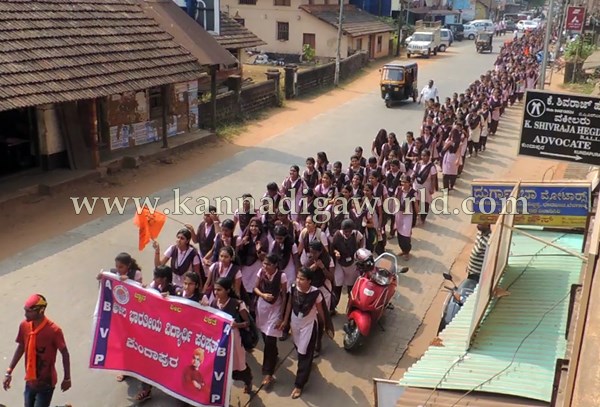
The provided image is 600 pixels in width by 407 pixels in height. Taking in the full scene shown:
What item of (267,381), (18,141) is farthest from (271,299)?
(18,141)

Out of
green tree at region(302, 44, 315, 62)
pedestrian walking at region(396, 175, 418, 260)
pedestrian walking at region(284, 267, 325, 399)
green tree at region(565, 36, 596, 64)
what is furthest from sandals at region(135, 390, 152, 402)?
green tree at region(302, 44, 315, 62)

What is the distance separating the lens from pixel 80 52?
1416 centimetres

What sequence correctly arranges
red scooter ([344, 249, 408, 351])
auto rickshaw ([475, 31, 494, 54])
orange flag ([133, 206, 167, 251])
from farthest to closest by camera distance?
auto rickshaw ([475, 31, 494, 54]), orange flag ([133, 206, 167, 251]), red scooter ([344, 249, 408, 351])

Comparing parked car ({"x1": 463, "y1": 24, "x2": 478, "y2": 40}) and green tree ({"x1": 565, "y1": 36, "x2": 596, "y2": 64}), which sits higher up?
parked car ({"x1": 463, "y1": 24, "x2": 478, "y2": 40})

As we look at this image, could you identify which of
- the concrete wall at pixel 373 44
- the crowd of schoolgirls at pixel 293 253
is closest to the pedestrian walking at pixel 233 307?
the crowd of schoolgirls at pixel 293 253

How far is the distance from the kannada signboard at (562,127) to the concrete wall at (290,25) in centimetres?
2847

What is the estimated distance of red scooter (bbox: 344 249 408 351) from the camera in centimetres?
778

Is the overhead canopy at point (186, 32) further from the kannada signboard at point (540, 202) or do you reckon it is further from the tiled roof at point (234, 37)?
the kannada signboard at point (540, 202)

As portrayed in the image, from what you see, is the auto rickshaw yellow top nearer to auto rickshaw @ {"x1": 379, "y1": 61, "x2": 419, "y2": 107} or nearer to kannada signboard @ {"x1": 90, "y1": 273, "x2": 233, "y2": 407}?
auto rickshaw @ {"x1": 379, "y1": 61, "x2": 419, "y2": 107}

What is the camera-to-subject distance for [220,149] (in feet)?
59.1

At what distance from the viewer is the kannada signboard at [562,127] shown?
319 inches

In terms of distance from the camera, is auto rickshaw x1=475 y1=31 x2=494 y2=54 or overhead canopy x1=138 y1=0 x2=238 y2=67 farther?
auto rickshaw x1=475 y1=31 x2=494 y2=54

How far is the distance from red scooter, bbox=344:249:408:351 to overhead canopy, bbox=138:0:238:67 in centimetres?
1096

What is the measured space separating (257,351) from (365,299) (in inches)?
57.8
